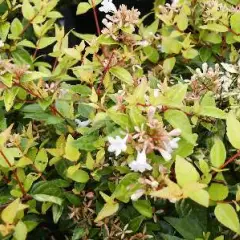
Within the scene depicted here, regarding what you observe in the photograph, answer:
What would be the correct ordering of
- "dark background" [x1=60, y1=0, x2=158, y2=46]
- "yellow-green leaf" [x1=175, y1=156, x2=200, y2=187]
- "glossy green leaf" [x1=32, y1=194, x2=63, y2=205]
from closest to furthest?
"yellow-green leaf" [x1=175, y1=156, x2=200, y2=187] → "glossy green leaf" [x1=32, y1=194, x2=63, y2=205] → "dark background" [x1=60, y1=0, x2=158, y2=46]

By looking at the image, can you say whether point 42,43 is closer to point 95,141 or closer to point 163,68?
point 163,68

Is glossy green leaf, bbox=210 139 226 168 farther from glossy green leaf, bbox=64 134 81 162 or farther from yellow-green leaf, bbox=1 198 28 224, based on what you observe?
yellow-green leaf, bbox=1 198 28 224

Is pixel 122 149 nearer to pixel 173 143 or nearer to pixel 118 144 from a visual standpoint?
pixel 118 144

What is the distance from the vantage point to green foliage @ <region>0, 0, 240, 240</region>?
1.11 m

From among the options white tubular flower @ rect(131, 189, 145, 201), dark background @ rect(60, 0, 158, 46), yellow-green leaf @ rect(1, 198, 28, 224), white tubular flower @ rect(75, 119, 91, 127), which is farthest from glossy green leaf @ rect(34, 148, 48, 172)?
dark background @ rect(60, 0, 158, 46)

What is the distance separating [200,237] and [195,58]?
0.85 m

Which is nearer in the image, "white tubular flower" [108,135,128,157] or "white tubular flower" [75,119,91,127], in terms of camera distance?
"white tubular flower" [108,135,128,157]

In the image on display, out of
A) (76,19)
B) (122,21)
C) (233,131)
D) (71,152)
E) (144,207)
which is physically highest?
(122,21)

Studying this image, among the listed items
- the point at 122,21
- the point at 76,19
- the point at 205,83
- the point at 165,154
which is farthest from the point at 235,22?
the point at 76,19

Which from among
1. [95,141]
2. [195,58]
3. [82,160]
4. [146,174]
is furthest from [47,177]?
[195,58]

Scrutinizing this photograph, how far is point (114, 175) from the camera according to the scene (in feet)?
4.33

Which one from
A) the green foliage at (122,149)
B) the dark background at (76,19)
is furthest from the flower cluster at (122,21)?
the dark background at (76,19)

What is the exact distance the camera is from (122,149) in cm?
109

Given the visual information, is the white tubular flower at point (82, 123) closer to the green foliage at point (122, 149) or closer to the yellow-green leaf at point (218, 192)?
the green foliage at point (122, 149)
